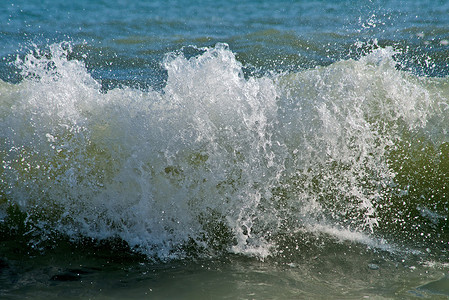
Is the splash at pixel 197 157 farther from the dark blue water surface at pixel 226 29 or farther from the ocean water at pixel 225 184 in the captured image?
the dark blue water surface at pixel 226 29

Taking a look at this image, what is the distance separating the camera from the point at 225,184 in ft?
9.74

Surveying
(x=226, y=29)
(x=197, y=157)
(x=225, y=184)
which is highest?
(x=226, y=29)

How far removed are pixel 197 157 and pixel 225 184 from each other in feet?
0.87

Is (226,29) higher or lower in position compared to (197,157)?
higher

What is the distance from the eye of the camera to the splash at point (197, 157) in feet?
9.57

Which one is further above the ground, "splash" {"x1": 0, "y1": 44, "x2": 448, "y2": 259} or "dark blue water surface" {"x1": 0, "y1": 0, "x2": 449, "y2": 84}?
"dark blue water surface" {"x1": 0, "y1": 0, "x2": 449, "y2": 84}

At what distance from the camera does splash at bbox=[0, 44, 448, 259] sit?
292 centimetres

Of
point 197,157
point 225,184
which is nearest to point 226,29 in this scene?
point 197,157

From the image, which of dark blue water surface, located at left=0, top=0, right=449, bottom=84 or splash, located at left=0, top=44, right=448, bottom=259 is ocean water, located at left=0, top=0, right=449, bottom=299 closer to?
splash, located at left=0, top=44, right=448, bottom=259

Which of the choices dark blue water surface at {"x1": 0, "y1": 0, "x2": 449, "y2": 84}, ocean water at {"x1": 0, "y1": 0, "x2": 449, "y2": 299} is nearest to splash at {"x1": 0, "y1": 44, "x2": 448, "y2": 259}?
ocean water at {"x1": 0, "y1": 0, "x2": 449, "y2": 299}

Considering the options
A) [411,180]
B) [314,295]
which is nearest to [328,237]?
[314,295]

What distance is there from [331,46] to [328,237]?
16.0 feet

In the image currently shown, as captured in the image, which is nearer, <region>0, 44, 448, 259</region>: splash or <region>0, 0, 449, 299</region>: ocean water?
<region>0, 0, 449, 299</region>: ocean water

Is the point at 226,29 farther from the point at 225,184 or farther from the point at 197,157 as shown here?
the point at 225,184
